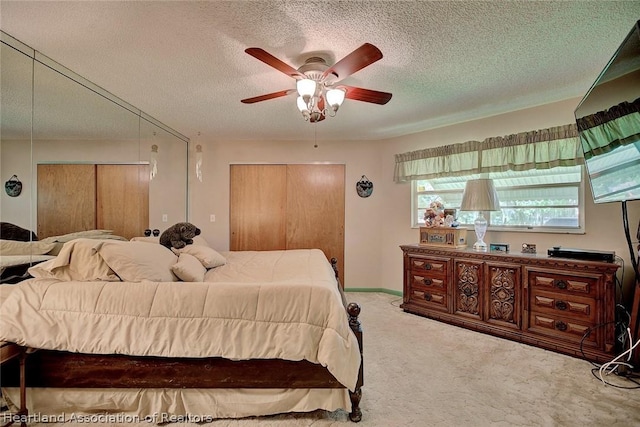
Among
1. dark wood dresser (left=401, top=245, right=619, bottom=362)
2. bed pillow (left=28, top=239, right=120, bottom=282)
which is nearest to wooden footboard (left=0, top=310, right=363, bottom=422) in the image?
bed pillow (left=28, top=239, right=120, bottom=282)

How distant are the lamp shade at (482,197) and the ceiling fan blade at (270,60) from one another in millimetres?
2272

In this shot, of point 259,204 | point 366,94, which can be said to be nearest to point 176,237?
point 259,204

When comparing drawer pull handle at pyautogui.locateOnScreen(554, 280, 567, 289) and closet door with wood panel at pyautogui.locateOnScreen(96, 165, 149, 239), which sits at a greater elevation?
closet door with wood panel at pyautogui.locateOnScreen(96, 165, 149, 239)

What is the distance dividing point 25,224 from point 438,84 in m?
3.44

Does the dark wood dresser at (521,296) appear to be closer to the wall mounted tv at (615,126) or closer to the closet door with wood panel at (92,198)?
the wall mounted tv at (615,126)

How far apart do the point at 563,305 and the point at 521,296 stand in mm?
308

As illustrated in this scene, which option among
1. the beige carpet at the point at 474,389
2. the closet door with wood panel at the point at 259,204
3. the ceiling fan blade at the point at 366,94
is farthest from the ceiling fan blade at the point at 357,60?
the closet door with wood panel at the point at 259,204

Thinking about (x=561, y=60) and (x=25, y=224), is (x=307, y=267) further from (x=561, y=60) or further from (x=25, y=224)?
(x=561, y=60)

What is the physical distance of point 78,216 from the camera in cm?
239

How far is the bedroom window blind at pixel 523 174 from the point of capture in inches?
114

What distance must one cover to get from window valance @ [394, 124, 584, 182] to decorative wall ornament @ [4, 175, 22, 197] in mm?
3980

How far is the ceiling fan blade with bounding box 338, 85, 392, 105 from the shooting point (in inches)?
83.3

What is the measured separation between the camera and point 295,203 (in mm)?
4543

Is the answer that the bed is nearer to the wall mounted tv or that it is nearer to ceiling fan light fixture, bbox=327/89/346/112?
ceiling fan light fixture, bbox=327/89/346/112
